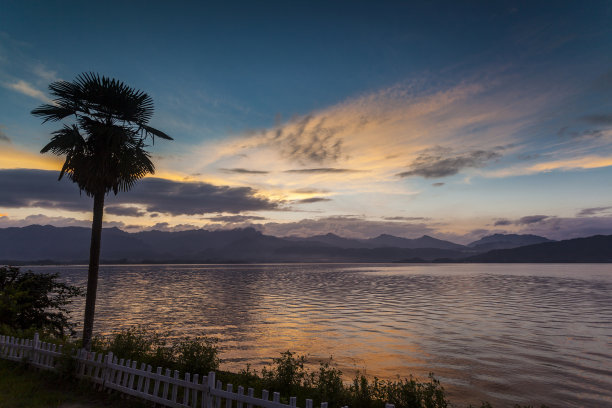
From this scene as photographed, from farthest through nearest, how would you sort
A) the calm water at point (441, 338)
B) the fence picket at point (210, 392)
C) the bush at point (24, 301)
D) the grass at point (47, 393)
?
the bush at point (24, 301), the calm water at point (441, 338), the grass at point (47, 393), the fence picket at point (210, 392)

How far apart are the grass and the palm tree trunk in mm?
2135

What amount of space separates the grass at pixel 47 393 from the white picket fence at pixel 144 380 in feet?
1.08

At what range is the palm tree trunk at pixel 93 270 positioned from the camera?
1522 cm

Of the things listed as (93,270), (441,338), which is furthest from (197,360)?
(441,338)

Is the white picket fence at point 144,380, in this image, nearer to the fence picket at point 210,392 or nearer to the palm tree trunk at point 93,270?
the fence picket at point 210,392

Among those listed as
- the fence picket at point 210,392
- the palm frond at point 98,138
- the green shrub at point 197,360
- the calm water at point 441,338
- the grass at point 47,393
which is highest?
the palm frond at point 98,138

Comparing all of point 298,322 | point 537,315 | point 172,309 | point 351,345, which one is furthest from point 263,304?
point 537,315

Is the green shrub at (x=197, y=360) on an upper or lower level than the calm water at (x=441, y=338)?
upper

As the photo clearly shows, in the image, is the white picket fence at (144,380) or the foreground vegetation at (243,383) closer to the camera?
the white picket fence at (144,380)

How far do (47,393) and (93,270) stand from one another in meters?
5.47

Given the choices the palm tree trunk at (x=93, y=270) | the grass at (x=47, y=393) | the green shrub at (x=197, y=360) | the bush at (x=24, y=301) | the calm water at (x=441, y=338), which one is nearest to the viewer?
the grass at (x=47, y=393)

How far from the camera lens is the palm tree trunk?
15219 millimetres

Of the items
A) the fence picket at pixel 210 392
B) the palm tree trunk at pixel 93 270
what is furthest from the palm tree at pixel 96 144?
the fence picket at pixel 210 392

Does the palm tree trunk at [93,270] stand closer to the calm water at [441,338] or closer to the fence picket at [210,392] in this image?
the calm water at [441,338]
